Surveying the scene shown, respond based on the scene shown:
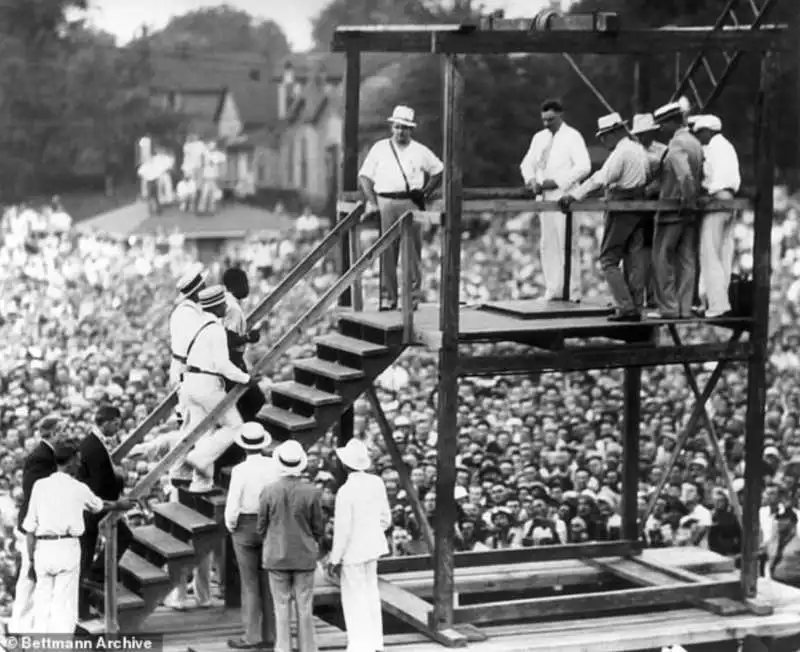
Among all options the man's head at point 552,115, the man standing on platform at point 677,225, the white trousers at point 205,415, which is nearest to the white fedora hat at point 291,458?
the white trousers at point 205,415

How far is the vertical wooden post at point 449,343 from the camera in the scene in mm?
14008

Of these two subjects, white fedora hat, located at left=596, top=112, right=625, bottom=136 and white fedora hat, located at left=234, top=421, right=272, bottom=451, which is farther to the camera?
white fedora hat, located at left=596, top=112, right=625, bottom=136

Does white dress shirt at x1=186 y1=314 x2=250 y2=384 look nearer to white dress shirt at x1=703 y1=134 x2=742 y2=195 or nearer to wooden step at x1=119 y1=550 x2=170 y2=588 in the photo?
wooden step at x1=119 y1=550 x2=170 y2=588

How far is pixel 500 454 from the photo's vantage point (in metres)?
24.2

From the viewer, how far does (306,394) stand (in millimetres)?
14875

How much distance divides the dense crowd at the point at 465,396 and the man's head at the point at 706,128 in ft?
19.0

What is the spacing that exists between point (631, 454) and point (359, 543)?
4.39 meters

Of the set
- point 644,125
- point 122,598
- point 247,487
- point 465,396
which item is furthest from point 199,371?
point 465,396

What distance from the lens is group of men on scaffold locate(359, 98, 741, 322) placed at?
600 inches

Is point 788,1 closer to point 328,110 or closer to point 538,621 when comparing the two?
point 328,110

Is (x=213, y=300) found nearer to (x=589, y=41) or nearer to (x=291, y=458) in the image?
(x=291, y=458)

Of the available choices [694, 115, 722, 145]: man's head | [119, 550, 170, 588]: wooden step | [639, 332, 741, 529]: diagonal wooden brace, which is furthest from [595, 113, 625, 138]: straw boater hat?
[119, 550, 170, 588]: wooden step

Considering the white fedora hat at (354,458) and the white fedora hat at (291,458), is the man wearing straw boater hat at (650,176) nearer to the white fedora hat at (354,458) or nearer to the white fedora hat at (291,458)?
the white fedora hat at (354,458)

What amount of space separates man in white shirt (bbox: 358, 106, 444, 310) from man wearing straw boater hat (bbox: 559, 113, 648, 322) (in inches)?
51.2
